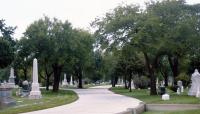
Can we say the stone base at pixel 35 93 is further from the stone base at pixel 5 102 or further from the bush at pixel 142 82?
the bush at pixel 142 82

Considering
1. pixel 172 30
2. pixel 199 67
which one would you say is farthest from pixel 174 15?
pixel 199 67

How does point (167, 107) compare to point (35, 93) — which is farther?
point (35, 93)

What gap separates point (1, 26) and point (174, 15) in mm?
20054

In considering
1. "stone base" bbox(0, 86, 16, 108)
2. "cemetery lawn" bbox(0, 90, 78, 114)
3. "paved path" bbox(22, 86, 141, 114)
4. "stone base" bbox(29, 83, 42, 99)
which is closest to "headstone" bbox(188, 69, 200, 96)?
"paved path" bbox(22, 86, 141, 114)

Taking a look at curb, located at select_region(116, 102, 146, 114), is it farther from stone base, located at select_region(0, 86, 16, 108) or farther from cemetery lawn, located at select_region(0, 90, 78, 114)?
stone base, located at select_region(0, 86, 16, 108)

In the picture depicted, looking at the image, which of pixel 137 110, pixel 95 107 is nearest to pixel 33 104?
pixel 95 107

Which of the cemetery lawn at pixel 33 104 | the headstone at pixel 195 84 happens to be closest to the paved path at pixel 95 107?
the cemetery lawn at pixel 33 104

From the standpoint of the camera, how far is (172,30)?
41094 millimetres

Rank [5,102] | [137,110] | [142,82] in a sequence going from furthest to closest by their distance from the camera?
[142,82], [5,102], [137,110]

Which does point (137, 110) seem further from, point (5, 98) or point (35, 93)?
point (35, 93)

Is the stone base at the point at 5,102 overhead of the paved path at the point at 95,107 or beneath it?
overhead

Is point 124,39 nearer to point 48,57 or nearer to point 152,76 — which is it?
point 152,76

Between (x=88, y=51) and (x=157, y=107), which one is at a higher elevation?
(x=88, y=51)

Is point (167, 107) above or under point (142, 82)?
under
